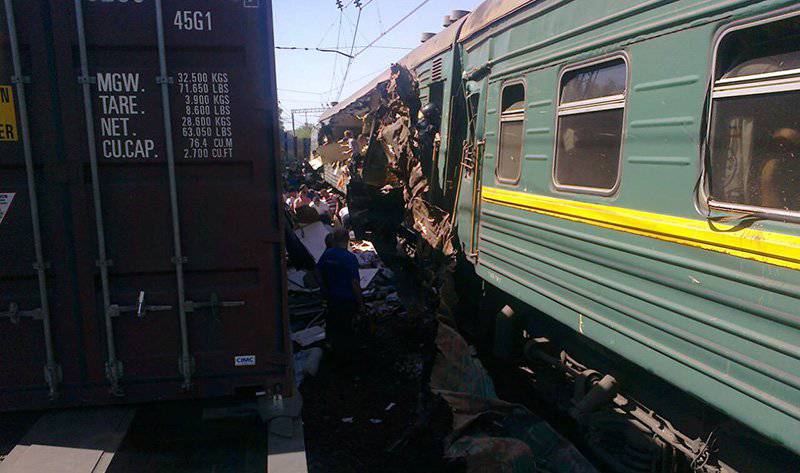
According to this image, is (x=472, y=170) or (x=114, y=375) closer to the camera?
(x=114, y=375)

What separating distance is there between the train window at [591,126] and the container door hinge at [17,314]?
3.33 meters

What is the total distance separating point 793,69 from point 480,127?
11.2ft

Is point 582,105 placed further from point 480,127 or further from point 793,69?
point 480,127

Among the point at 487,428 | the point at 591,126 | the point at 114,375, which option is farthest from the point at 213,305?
the point at 591,126

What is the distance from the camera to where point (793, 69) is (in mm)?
2312

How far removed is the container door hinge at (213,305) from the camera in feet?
9.78

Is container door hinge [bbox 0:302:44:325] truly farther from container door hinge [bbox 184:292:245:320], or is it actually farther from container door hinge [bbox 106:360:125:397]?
container door hinge [bbox 184:292:245:320]

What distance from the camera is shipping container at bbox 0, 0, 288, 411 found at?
9.08 feet

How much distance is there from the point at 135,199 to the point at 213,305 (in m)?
0.70

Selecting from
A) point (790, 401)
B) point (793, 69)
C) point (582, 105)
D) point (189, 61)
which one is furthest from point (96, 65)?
point (790, 401)

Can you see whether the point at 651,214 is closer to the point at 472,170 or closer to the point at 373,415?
the point at 472,170

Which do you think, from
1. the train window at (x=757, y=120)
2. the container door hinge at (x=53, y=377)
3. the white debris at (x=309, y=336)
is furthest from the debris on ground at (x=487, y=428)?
the white debris at (x=309, y=336)

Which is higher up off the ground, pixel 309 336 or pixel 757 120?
pixel 757 120

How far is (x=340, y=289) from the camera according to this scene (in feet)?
18.4
